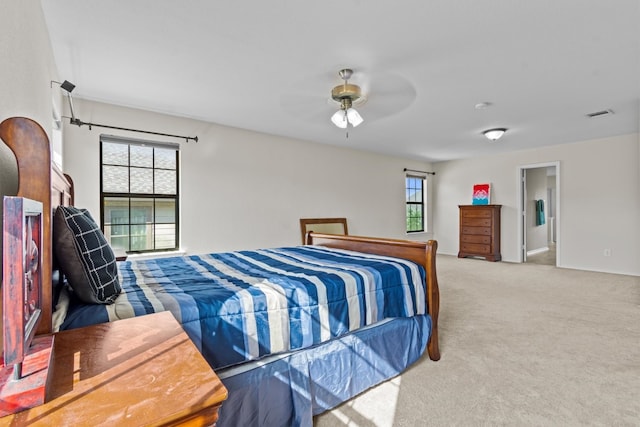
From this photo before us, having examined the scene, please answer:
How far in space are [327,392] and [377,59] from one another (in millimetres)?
2382

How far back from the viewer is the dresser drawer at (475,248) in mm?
6242

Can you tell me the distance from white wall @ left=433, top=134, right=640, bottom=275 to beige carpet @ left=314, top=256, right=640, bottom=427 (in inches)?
65.1

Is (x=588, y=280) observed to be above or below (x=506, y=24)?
below

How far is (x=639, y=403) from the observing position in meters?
1.67

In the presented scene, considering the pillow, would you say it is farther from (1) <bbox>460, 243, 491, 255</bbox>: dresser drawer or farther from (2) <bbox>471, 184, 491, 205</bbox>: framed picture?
(2) <bbox>471, 184, 491, 205</bbox>: framed picture

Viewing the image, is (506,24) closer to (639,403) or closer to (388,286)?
(388,286)

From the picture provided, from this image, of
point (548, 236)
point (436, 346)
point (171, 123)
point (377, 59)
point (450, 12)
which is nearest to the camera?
point (450, 12)

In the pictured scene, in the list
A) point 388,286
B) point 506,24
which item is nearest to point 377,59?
point 506,24

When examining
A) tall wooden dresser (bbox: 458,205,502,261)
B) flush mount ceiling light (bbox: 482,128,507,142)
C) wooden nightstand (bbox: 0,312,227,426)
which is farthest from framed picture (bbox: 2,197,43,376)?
tall wooden dresser (bbox: 458,205,502,261)

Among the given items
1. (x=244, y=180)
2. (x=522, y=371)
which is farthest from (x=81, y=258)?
(x=244, y=180)

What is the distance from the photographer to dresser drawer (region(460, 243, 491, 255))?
624 centimetres

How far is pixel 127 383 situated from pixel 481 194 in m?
7.06

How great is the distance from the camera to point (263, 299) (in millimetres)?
1478

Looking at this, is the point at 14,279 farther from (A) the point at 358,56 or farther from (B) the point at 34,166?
(A) the point at 358,56
